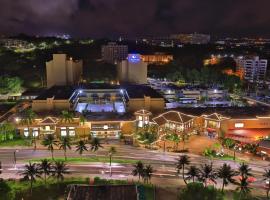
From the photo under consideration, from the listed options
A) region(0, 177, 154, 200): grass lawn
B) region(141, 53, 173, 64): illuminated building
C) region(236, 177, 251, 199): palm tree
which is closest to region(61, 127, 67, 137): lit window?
region(0, 177, 154, 200): grass lawn

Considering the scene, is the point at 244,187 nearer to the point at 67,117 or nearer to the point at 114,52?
the point at 67,117

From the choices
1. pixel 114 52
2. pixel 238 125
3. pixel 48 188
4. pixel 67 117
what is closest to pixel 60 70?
pixel 67 117

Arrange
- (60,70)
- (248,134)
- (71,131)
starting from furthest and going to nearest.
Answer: (60,70), (248,134), (71,131)

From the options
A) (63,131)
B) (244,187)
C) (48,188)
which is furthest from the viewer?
(63,131)

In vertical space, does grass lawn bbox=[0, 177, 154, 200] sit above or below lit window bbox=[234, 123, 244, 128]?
below

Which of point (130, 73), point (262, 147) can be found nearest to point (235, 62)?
point (130, 73)

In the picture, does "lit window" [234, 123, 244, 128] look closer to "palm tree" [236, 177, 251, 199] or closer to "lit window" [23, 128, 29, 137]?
"palm tree" [236, 177, 251, 199]
